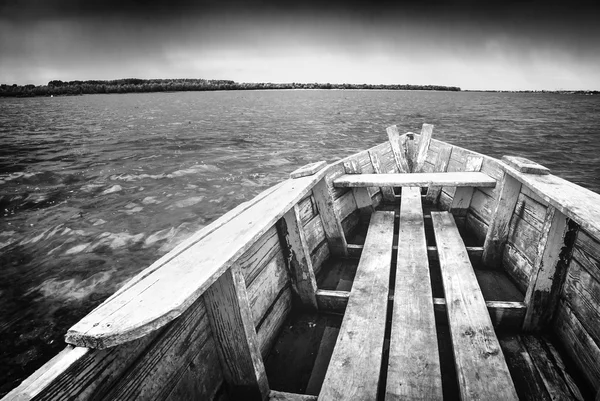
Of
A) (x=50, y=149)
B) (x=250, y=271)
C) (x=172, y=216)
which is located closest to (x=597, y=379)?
(x=250, y=271)

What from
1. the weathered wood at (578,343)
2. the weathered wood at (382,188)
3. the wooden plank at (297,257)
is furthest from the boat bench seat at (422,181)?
the weathered wood at (578,343)

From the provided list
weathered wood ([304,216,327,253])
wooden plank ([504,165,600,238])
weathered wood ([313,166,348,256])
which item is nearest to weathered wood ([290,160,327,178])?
weathered wood ([313,166,348,256])

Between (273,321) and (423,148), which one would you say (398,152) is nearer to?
(423,148)

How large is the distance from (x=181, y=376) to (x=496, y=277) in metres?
3.31

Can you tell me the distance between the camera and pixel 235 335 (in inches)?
71.2

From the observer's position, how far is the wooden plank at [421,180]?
3.76 m

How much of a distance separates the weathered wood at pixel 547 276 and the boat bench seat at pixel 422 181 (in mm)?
1264

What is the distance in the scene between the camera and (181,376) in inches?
63.7

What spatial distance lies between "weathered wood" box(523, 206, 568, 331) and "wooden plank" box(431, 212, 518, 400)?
1.31 feet

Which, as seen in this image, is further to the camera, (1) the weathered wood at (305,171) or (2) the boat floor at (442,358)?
(1) the weathered wood at (305,171)

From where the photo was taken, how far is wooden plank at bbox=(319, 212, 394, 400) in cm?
185

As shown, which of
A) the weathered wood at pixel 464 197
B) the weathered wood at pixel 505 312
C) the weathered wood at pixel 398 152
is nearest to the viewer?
the weathered wood at pixel 505 312

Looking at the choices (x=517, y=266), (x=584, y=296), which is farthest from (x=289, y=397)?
(x=517, y=266)

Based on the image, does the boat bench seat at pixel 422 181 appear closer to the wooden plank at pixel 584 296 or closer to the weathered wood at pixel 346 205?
the weathered wood at pixel 346 205
